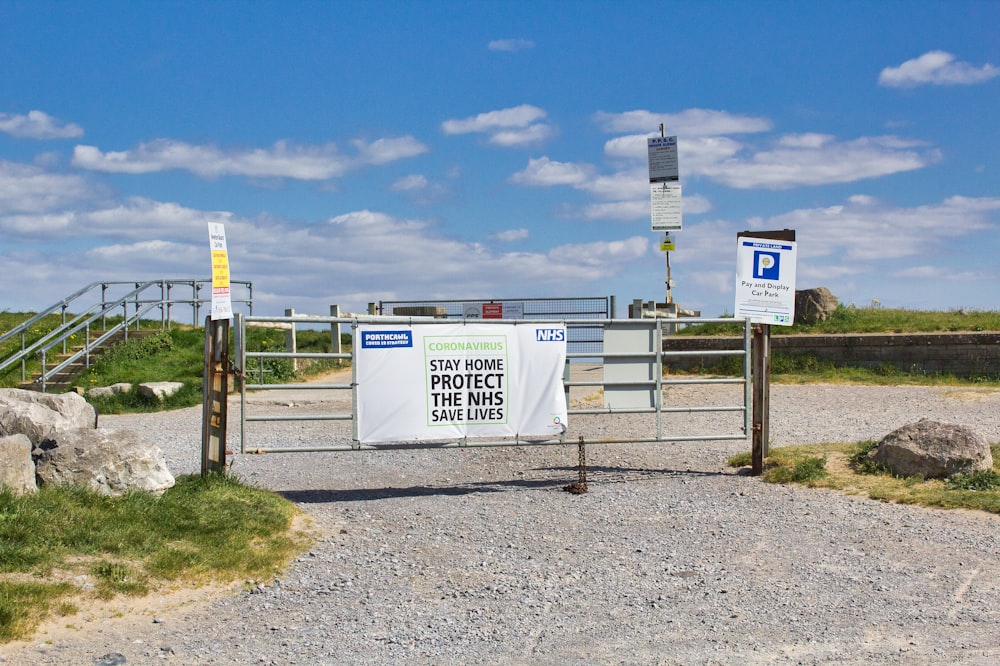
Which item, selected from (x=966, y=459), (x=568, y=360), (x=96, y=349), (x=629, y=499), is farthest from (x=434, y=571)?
(x=96, y=349)

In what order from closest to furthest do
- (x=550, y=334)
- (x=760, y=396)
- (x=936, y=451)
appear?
(x=936, y=451), (x=550, y=334), (x=760, y=396)

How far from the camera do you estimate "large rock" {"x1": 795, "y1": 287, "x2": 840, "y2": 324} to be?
85.4ft

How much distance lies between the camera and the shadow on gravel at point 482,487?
10742 millimetres

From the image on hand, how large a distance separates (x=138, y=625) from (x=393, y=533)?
2.99m

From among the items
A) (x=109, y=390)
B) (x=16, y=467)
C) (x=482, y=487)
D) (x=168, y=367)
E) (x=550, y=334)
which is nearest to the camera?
(x=16, y=467)

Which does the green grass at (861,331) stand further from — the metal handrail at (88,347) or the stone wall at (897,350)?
the metal handrail at (88,347)

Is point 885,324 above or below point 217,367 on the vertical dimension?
above

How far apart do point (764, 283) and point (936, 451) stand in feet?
8.96

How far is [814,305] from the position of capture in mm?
26188

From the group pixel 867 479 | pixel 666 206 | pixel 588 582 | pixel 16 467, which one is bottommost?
pixel 588 582

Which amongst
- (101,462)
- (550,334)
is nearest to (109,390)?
(550,334)

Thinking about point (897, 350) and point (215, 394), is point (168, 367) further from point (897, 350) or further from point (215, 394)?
point (897, 350)

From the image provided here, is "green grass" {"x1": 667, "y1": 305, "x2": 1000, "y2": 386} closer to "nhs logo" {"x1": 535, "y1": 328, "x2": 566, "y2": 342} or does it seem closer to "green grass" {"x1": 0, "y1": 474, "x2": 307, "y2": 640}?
"nhs logo" {"x1": 535, "y1": 328, "x2": 566, "y2": 342}

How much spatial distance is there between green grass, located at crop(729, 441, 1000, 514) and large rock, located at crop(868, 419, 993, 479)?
0.12 m
